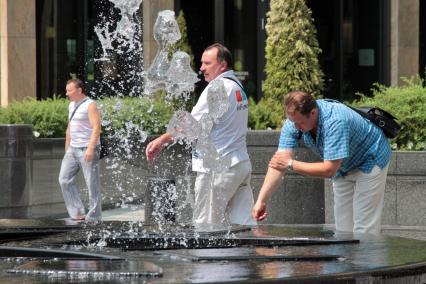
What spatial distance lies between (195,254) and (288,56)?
984cm

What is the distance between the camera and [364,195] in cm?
866

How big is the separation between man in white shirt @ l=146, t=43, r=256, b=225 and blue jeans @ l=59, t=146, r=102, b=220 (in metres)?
4.97

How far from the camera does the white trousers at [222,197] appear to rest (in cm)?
953

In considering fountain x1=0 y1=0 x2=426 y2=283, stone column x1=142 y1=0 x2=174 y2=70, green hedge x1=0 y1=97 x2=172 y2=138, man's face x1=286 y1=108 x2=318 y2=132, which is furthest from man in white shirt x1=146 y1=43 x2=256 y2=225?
stone column x1=142 y1=0 x2=174 y2=70

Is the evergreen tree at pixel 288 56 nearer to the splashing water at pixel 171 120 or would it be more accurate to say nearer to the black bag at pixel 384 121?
the splashing water at pixel 171 120

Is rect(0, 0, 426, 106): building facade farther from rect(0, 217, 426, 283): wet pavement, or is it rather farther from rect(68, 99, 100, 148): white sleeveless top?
rect(0, 217, 426, 283): wet pavement

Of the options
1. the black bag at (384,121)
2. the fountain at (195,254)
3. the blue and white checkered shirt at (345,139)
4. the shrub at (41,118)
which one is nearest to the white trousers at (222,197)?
the blue and white checkered shirt at (345,139)

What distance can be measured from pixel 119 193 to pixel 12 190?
8.52 feet

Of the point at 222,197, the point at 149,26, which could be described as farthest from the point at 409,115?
the point at 149,26

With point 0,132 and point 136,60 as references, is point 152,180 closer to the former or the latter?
point 0,132

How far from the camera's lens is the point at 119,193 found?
17172mm

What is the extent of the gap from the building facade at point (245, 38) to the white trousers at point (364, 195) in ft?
50.9

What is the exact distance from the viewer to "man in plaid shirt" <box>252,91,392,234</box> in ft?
26.5

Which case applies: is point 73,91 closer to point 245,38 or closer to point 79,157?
point 79,157
